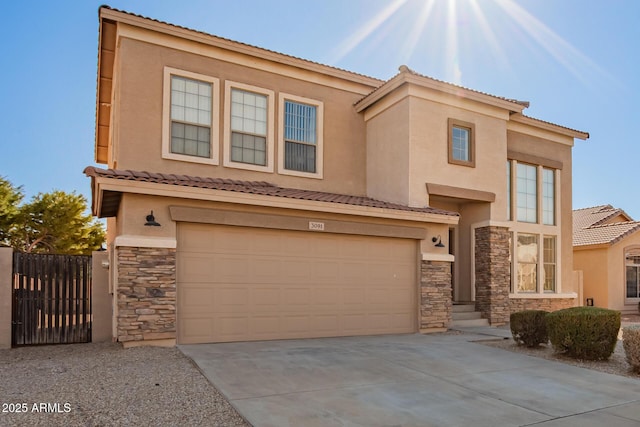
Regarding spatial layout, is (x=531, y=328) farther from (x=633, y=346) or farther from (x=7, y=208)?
(x=7, y=208)

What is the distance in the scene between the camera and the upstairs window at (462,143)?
13.7 m

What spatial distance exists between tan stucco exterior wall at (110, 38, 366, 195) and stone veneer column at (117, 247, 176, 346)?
2.99 metres

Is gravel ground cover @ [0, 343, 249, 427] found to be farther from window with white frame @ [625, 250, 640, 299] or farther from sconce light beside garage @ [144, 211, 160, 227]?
window with white frame @ [625, 250, 640, 299]


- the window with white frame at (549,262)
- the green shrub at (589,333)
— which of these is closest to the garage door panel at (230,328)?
the green shrub at (589,333)

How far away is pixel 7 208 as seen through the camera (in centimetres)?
2528

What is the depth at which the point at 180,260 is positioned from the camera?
31.6ft

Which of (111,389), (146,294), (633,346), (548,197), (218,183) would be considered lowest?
(111,389)

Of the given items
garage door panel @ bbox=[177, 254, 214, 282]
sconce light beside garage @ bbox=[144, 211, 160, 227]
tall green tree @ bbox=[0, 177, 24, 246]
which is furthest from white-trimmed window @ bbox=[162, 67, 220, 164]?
tall green tree @ bbox=[0, 177, 24, 246]

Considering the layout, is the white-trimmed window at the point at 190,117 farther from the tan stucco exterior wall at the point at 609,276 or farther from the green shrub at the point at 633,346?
the tan stucco exterior wall at the point at 609,276

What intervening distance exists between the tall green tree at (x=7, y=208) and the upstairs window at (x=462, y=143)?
2308 cm

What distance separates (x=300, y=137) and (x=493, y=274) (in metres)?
6.94

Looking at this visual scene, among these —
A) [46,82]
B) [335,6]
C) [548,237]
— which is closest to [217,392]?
[335,6]

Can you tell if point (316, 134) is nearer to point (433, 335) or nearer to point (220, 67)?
point (220, 67)

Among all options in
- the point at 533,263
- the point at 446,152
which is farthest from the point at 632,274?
the point at 446,152
